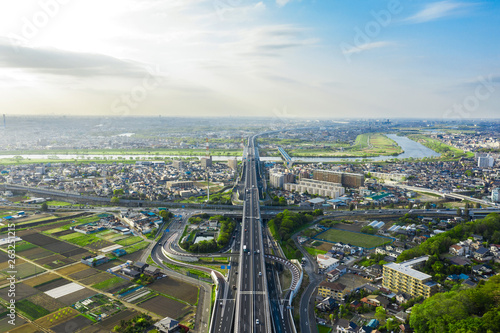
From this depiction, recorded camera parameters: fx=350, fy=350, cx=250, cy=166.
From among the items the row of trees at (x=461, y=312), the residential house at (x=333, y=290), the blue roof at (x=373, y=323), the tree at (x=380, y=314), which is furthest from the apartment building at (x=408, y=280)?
the blue roof at (x=373, y=323)

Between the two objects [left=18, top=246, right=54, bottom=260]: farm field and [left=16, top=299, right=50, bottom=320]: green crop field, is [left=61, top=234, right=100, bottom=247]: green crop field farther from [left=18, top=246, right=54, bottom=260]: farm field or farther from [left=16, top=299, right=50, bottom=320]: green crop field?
[left=16, top=299, right=50, bottom=320]: green crop field

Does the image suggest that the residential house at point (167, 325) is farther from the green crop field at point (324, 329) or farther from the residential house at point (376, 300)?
the residential house at point (376, 300)

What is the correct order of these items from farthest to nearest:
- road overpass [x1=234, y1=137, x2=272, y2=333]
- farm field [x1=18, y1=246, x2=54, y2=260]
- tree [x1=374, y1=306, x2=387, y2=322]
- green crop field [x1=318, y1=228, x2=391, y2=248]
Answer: green crop field [x1=318, y1=228, x2=391, y2=248] → farm field [x1=18, y1=246, x2=54, y2=260] → tree [x1=374, y1=306, x2=387, y2=322] → road overpass [x1=234, y1=137, x2=272, y2=333]

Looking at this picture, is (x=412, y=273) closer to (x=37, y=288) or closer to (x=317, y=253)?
(x=317, y=253)

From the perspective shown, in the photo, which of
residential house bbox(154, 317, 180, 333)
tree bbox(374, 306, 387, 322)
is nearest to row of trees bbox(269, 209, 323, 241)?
tree bbox(374, 306, 387, 322)

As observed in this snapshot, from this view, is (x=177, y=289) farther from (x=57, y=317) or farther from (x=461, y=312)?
(x=461, y=312)

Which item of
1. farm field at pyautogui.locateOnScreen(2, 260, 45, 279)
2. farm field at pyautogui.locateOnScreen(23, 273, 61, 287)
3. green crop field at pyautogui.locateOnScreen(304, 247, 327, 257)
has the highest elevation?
farm field at pyautogui.locateOnScreen(2, 260, 45, 279)

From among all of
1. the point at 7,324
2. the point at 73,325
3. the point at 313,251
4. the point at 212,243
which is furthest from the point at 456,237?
the point at 7,324
